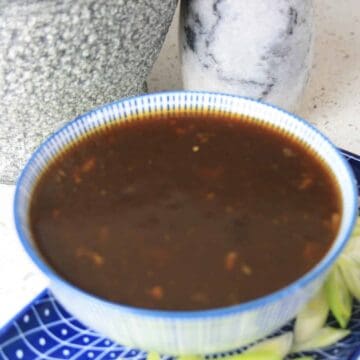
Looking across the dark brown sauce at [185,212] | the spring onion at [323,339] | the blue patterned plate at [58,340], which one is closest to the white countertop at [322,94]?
the blue patterned plate at [58,340]

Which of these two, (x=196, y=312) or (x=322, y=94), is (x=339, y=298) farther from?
(x=322, y=94)

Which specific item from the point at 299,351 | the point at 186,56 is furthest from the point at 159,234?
the point at 186,56

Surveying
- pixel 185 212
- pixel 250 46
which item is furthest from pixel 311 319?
pixel 250 46

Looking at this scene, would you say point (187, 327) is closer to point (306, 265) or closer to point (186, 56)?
point (306, 265)

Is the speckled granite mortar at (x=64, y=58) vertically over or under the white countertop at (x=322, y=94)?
over

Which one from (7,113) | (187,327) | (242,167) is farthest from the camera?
(7,113)

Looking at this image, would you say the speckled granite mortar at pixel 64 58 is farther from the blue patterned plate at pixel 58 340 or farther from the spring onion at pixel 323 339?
the spring onion at pixel 323 339

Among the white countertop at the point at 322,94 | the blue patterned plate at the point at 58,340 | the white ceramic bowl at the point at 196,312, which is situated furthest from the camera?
the white countertop at the point at 322,94
